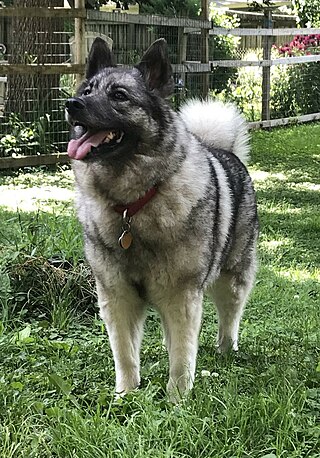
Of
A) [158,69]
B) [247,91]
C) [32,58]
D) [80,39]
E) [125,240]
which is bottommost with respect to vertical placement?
[125,240]

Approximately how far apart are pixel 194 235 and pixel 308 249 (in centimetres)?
317

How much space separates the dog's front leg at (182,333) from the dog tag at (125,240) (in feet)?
0.99

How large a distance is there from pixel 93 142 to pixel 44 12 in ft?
20.6

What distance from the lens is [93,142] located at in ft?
9.96

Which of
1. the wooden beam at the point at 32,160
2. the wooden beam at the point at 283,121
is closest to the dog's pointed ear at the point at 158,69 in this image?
the wooden beam at the point at 32,160

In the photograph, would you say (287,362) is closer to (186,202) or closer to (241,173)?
(186,202)

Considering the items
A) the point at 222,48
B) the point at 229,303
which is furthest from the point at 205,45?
the point at 229,303

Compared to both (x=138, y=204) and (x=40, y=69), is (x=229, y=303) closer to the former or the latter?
(x=138, y=204)

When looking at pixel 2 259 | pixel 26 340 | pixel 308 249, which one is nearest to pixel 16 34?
pixel 308 249

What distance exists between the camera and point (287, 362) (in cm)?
338

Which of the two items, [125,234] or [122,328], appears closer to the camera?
[125,234]

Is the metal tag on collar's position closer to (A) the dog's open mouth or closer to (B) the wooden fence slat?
(A) the dog's open mouth

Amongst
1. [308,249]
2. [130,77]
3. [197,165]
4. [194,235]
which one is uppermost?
[130,77]

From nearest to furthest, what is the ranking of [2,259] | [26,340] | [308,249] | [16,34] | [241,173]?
1. [26,340]
2. [241,173]
3. [2,259]
4. [308,249]
5. [16,34]
